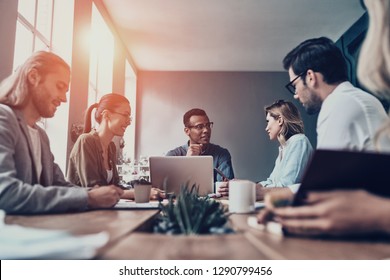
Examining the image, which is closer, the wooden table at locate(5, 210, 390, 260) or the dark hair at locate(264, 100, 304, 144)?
the wooden table at locate(5, 210, 390, 260)

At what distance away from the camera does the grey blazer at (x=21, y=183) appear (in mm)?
676

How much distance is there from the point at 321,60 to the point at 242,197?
20.4 inches

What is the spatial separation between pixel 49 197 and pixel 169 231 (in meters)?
0.32

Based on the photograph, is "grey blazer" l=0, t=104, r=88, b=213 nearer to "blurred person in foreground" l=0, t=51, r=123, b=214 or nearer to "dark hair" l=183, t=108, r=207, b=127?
"blurred person in foreground" l=0, t=51, r=123, b=214

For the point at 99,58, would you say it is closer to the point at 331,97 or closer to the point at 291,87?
the point at 291,87

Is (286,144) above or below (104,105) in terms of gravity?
below

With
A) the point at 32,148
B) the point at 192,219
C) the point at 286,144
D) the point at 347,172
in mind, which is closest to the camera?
the point at 347,172

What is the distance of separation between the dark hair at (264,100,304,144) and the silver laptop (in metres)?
0.35

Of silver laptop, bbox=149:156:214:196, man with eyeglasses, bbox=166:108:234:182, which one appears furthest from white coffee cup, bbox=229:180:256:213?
man with eyeglasses, bbox=166:108:234:182

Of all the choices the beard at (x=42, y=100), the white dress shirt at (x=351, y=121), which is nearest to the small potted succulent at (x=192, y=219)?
the white dress shirt at (x=351, y=121)

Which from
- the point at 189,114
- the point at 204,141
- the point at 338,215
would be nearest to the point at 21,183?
the point at 338,215

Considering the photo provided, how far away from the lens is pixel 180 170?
1150 millimetres

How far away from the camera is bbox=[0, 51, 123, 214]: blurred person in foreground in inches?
27.0
